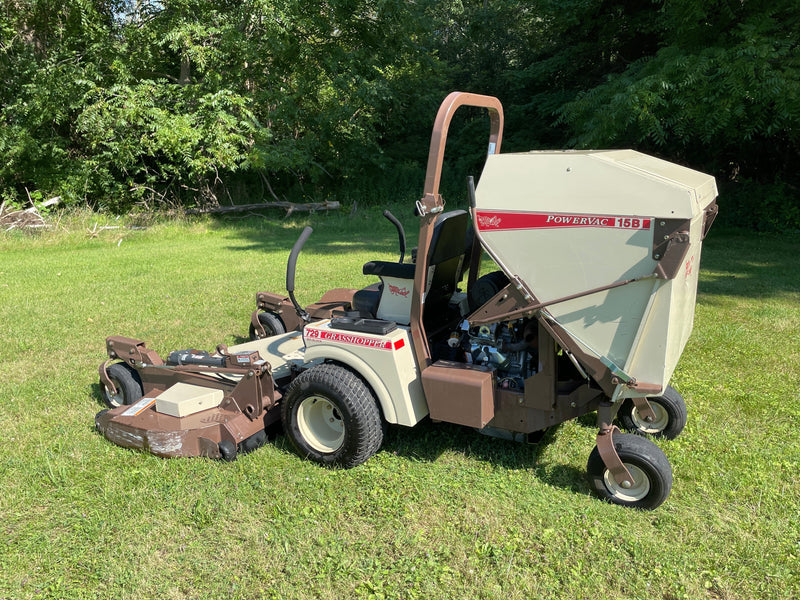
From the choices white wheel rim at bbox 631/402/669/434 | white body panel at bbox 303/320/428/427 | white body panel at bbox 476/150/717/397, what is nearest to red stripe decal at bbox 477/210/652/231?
white body panel at bbox 476/150/717/397

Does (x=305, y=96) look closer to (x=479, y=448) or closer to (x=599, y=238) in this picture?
(x=479, y=448)

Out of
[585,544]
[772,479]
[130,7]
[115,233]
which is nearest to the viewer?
[585,544]

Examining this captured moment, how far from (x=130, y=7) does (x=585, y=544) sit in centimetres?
1861

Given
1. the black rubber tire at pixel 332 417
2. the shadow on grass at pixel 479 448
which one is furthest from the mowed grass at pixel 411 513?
the black rubber tire at pixel 332 417

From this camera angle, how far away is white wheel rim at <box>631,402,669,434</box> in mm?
3975

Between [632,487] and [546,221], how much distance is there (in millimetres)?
1473

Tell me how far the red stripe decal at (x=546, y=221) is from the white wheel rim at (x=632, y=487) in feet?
4.17

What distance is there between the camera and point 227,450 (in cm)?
363

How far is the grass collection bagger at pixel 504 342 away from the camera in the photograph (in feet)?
9.30

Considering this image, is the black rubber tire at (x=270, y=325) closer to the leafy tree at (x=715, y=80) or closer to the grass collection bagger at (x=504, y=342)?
the grass collection bagger at (x=504, y=342)

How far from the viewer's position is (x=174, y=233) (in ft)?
47.8

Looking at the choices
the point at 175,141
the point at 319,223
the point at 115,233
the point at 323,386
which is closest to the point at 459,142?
the point at 319,223

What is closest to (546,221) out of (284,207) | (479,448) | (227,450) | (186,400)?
(479,448)

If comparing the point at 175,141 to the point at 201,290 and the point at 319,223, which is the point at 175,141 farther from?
the point at 201,290
